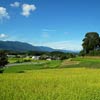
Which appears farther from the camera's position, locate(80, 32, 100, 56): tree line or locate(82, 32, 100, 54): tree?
locate(82, 32, 100, 54): tree

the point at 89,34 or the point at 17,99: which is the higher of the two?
the point at 89,34

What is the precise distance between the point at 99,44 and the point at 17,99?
284ft

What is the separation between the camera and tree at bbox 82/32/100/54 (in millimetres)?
98706

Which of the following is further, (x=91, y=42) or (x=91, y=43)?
(x=91, y=42)

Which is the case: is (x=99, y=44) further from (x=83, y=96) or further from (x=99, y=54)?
(x=83, y=96)

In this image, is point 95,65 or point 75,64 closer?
point 95,65

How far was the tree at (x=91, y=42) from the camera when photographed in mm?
98706

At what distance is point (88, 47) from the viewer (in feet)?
325

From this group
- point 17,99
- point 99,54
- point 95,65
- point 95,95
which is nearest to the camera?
point 17,99

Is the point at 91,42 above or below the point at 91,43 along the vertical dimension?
above

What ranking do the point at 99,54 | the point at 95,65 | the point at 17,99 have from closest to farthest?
the point at 17,99
the point at 95,65
the point at 99,54

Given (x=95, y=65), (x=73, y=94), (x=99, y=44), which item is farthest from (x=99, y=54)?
(x=73, y=94)

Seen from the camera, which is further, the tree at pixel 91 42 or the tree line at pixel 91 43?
the tree at pixel 91 42

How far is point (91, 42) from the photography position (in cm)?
9938
